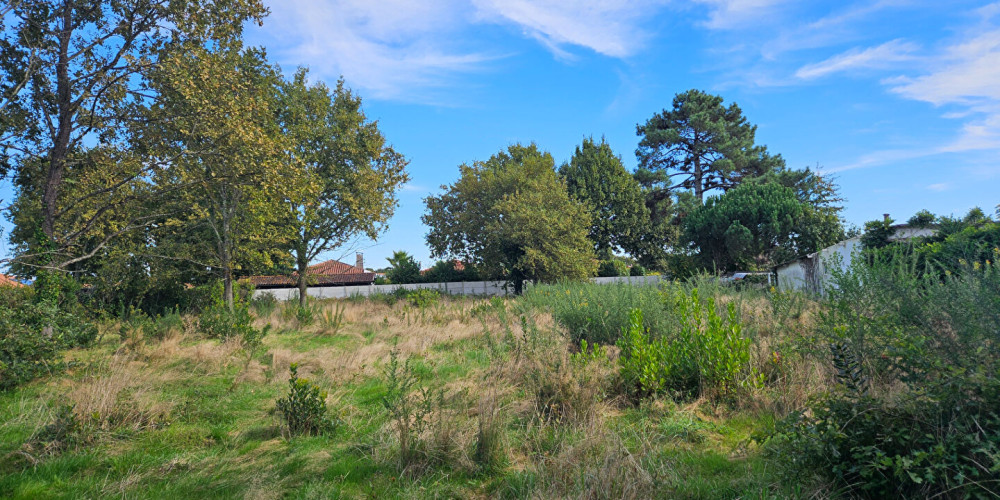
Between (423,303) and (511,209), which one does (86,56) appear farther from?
(511,209)

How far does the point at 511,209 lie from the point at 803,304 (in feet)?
63.5

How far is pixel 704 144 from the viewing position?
36094mm

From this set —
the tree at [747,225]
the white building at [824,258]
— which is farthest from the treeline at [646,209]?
the white building at [824,258]

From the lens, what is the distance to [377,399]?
594 cm

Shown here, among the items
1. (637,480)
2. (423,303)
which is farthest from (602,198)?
(637,480)

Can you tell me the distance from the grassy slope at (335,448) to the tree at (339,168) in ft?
45.7

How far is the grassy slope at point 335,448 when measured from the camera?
340 centimetres

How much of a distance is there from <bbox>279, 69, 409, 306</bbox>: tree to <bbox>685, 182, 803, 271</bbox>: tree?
18.1 metres

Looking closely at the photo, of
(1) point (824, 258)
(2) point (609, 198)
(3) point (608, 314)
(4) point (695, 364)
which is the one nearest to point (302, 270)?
(3) point (608, 314)

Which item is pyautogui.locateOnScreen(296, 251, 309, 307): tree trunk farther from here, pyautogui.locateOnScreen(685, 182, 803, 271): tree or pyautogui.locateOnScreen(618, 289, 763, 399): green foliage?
pyautogui.locateOnScreen(685, 182, 803, 271): tree

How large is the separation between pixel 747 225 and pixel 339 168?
72.3 ft

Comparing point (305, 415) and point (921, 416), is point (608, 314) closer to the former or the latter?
point (305, 415)

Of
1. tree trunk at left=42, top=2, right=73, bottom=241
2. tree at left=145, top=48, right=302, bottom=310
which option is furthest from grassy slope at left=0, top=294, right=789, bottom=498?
tree at left=145, top=48, right=302, bottom=310

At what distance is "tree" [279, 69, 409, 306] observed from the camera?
20203 millimetres
